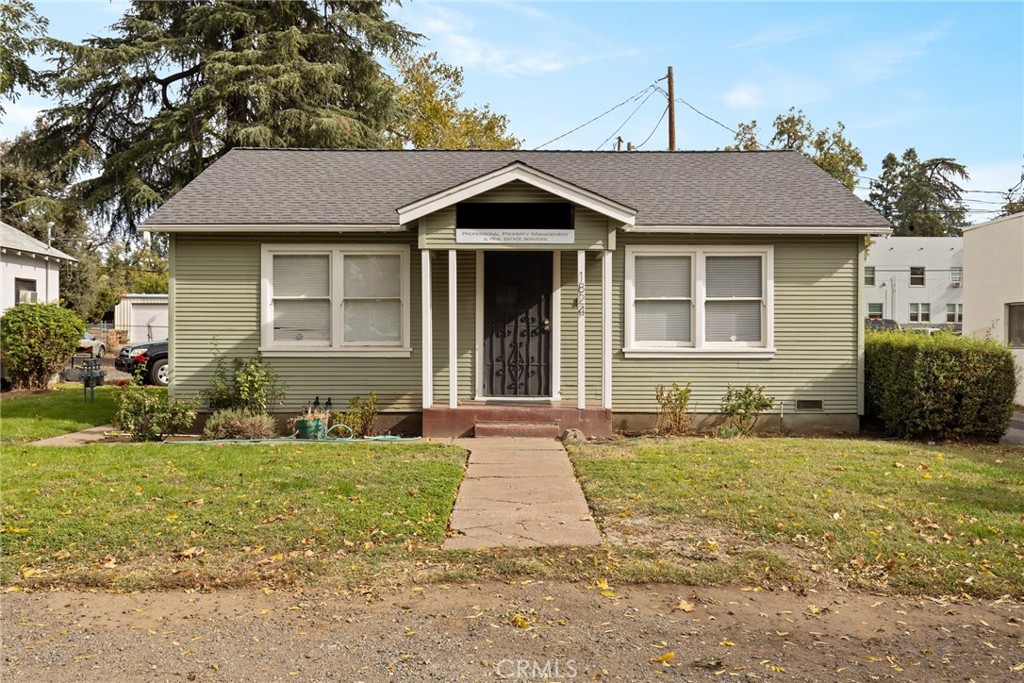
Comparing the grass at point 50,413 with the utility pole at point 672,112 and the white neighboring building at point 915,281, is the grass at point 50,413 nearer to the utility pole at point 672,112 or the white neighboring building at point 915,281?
the utility pole at point 672,112

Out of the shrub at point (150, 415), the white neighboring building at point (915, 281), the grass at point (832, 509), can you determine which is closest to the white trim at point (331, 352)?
the shrub at point (150, 415)

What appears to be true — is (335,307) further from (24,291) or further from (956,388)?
(24,291)

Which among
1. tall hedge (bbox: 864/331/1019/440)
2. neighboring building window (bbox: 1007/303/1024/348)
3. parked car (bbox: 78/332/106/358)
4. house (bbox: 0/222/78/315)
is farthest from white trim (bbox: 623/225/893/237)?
parked car (bbox: 78/332/106/358)

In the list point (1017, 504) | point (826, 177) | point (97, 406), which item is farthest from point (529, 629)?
point (97, 406)

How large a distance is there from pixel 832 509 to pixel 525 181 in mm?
5802

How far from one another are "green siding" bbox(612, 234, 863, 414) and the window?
37509 mm

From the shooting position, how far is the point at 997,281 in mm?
17406

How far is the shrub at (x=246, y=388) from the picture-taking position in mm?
11398

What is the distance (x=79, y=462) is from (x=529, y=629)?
6.23m

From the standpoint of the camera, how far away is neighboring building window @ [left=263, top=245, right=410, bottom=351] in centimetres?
1194

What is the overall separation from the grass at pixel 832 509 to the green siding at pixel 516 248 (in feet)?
9.50

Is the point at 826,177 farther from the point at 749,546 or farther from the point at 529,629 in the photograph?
the point at 529,629

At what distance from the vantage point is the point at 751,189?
42.3 feet

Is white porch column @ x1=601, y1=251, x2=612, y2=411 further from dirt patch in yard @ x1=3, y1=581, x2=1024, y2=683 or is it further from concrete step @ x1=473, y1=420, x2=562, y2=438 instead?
dirt patch in yard @ x1=3, y1=581, x2=1024, y2=683
